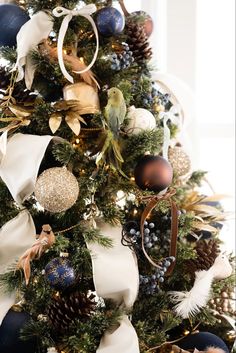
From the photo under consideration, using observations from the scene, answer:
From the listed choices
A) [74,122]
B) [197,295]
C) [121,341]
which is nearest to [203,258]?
[197,295]

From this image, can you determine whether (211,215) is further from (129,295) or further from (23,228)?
(23,228)

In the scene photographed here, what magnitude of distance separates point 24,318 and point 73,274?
0.38ft

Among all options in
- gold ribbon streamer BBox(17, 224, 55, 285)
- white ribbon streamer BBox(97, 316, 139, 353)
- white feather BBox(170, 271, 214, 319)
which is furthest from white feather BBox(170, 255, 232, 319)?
gold ribbon streamer BBox(17, 224, 55, 285)

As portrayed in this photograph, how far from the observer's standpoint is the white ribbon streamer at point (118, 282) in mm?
769

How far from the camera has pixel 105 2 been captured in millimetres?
906

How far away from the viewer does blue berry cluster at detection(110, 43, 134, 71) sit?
85cm

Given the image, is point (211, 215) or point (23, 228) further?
point (211, 215)

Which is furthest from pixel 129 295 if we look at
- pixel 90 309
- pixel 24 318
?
pixel 24 318

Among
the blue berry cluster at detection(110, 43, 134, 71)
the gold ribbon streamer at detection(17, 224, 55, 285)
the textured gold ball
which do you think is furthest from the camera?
the textured gold ball

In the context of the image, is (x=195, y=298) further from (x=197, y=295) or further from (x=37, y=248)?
(x=37, y=248)

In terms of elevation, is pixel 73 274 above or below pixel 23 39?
below

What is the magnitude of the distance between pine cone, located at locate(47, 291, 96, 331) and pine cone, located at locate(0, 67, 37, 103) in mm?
324

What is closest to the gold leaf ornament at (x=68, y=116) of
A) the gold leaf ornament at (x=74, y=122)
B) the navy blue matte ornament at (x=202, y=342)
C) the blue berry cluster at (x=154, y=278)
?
the gold leaf ornament at (x=74, y=122)

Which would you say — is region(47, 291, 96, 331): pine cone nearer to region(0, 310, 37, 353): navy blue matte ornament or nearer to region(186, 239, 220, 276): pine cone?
region(0, 310, 37, 353): navy blue matte ornament
